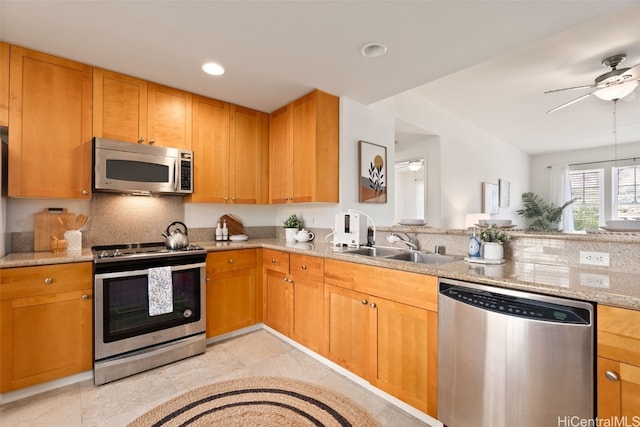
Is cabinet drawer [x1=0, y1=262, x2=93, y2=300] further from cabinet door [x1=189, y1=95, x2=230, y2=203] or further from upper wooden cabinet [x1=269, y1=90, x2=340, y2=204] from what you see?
upper wooden cabinet [x1=269, y1=90, x2=340, y2=204]

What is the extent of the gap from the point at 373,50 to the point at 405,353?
2.08 m

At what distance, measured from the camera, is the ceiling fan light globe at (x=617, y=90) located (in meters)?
2.78

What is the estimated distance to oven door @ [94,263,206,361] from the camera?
2041 millimetres

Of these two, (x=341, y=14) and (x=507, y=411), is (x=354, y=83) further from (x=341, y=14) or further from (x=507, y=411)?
(x=507, y=411)

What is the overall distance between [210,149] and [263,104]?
30.5 inches

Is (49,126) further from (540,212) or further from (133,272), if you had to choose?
(540,212)

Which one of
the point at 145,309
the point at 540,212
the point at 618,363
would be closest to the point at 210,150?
the point at 145,309

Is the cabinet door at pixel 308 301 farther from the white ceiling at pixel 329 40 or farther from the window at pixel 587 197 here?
the window at pixel 587 197

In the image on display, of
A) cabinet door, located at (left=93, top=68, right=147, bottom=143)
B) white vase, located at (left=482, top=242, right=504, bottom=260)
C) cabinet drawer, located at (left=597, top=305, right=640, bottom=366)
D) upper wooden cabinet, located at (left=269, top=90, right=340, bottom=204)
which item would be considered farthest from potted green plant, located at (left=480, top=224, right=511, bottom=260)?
cabinet door, located at (left=93, top=68, right=147, bottom=143)

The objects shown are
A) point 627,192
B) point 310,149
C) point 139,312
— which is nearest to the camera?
point 139,312

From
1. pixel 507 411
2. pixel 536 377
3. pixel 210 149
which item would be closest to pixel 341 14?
pixel 210 149

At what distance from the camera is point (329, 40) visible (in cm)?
194

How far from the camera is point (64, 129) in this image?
2.21m

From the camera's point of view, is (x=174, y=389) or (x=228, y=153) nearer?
(x=174, y=389)
